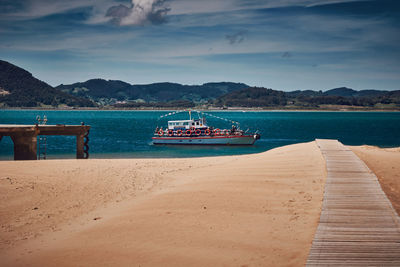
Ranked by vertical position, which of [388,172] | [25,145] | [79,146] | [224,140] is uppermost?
[388,172]

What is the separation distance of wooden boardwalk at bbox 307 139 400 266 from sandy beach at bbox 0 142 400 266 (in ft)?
1.10

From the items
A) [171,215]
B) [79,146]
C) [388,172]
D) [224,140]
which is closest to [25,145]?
[79,146]

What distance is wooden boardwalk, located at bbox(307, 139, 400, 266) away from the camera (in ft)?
21.8

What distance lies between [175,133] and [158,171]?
134 ft

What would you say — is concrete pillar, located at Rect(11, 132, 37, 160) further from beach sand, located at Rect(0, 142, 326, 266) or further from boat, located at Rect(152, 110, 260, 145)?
boat, located at Rect(152, 110, 260, 145)

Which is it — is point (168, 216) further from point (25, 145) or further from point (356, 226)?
point (25, 145)

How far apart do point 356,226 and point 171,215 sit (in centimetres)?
486

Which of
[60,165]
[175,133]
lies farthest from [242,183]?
[175,133]

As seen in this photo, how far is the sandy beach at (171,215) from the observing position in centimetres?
802

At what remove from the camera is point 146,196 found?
13477 millimetres

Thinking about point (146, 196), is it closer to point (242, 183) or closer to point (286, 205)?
point (242, 183)

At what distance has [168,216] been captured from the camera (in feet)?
34.4

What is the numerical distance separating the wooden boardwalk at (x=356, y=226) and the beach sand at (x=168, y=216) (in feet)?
1.21

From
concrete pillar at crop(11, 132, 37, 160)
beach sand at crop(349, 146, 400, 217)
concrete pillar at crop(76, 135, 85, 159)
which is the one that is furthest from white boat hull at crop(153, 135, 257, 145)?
beach sand at crop(349, 146, 400, 217)
